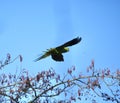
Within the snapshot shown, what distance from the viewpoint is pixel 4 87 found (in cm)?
896

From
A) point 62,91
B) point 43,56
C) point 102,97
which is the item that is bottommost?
point 102,97

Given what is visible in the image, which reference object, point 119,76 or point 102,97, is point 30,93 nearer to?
point 102,97

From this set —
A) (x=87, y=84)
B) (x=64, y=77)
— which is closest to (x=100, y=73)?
(x=87, y=84)

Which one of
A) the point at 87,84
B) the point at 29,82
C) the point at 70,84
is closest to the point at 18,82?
the point at 29,82

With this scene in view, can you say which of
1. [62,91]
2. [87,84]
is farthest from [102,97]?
[62,91]

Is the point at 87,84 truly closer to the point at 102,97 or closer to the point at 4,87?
the point at 102,97

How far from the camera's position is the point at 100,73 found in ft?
30.7

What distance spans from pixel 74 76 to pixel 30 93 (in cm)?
161

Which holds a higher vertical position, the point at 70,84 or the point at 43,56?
the point at 43,56

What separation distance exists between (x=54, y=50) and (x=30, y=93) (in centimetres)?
170

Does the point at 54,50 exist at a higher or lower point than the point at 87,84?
higher

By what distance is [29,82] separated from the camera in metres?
9.19

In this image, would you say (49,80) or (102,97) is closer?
(102,97)

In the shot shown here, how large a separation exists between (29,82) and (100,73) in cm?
243
